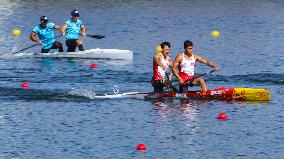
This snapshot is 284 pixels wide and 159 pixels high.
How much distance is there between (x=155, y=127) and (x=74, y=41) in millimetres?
16511

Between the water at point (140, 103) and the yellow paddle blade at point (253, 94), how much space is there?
0.88 ft

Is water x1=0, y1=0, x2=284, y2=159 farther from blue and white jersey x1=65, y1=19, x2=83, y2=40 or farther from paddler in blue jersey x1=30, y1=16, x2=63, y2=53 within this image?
blue and white jersey x1=65, y1=19, x2=83, y2=40

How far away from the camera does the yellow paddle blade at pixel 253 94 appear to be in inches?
1353

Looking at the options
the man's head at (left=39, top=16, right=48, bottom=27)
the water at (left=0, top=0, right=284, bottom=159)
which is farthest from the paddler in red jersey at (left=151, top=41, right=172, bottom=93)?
the man's head at (left=39, top=16, right=48, bottom=27)

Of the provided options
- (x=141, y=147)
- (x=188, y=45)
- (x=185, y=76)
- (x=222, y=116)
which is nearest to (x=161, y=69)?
(x=185, y=76)

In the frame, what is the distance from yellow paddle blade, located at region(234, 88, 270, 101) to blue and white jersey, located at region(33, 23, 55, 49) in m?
14.2

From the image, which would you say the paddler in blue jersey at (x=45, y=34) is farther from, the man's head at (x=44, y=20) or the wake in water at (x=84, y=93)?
the wake in water at (x=84, y=93)

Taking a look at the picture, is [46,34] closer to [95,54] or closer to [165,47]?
[95,54]

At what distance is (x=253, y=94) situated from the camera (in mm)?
34438

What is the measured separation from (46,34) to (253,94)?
1486 centimetres

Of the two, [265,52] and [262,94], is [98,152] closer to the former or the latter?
[262,94]

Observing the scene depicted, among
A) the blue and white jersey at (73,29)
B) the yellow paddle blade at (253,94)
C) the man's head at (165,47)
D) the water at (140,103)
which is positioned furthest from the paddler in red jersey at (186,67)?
the blue and white jersey at (73,29)

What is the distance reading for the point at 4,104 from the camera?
3491cm

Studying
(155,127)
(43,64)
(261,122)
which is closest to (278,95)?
(261,122)
